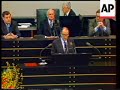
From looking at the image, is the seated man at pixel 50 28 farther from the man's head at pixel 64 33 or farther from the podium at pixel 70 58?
the podium at pixel 70 58

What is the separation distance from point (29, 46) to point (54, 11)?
0.75 metres

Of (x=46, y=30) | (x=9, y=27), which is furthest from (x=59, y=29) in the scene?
(x=9, y=27)

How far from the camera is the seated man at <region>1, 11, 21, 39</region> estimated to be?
24.0 ft

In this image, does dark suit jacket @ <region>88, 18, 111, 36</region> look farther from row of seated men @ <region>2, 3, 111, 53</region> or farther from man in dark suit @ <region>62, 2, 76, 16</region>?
man in dark suit @ <region>62, 2, 76, 16</region>

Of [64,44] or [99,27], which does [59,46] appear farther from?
[99,27]

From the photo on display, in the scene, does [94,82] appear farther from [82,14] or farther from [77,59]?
[82,14]

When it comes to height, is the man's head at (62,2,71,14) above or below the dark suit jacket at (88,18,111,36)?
above

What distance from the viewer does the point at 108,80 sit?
749 cm

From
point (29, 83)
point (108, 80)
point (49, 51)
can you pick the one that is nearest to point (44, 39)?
point (49, 51)

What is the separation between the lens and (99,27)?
24.7 feet

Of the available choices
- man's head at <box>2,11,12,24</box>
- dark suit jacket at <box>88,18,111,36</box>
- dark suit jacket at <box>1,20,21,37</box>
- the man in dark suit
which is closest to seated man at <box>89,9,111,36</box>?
dark suit jacket at <box>88,18,111,36</box>

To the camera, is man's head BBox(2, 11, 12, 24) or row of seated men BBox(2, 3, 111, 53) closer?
man's head BBox(2, 11, 12, 24)

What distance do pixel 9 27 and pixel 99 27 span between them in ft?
5.14

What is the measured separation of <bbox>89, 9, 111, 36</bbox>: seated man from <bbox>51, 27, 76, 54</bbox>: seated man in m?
0.40
